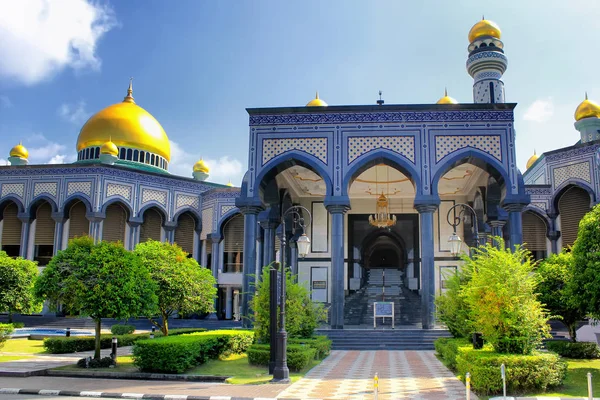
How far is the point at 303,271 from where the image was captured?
2877cm

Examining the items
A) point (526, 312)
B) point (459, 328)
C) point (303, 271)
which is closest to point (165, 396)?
point (526, 312)

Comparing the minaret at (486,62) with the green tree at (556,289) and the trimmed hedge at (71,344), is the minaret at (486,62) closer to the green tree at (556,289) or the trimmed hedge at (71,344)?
the green tree at (556,289)

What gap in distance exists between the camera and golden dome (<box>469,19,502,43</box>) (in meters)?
30.8

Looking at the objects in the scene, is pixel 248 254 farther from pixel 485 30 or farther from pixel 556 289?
pixel 485 30

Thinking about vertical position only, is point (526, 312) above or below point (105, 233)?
below

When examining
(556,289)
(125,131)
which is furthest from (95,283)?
(125,131)

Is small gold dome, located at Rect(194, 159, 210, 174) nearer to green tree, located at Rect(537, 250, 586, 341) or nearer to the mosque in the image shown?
the mosque

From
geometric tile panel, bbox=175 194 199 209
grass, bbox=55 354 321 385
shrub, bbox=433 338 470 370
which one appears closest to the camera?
grass, bbox=55 354 321 385

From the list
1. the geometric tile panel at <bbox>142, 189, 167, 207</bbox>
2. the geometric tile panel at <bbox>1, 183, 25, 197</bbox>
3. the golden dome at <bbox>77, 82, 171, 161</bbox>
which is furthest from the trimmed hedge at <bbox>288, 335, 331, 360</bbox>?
the golden dome at <bbox>77, 82, 171, 161</bbox>

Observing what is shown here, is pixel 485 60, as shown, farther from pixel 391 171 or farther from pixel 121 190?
pixel 121 190

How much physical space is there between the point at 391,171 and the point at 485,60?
8549 millimetres

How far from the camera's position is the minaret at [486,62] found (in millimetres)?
29469

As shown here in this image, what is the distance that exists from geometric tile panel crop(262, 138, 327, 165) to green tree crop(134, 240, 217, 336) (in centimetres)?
507

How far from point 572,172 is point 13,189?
31.7 meters
